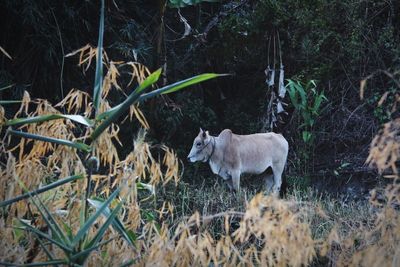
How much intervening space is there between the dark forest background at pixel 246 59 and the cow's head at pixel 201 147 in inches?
32.1

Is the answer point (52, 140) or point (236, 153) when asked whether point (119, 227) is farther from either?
point (236, 153)

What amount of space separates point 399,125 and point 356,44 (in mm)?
6547

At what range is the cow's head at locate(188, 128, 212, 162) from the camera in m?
7.76

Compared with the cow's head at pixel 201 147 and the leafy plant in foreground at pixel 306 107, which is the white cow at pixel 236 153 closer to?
the cow's head at pixel 201 147

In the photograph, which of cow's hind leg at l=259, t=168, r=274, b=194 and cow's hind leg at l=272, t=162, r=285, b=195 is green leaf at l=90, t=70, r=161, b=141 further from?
cow's hind leg at l=259, t=168, r=274, b=194

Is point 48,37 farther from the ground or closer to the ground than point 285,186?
farther from the ground

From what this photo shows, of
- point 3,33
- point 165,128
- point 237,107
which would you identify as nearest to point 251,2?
point 237,107

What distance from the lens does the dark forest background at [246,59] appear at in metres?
8.38

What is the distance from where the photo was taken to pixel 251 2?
9711mm

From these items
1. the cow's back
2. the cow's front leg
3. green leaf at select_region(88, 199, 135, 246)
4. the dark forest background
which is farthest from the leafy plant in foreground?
green leaf at select_region(88, 199, 135, 246)

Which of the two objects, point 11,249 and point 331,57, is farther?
point 331,57

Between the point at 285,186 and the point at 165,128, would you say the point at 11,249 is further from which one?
the point at 165,128

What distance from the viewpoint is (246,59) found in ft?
32.3

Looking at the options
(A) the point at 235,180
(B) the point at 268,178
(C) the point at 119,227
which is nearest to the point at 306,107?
(B) the point at 268,178
